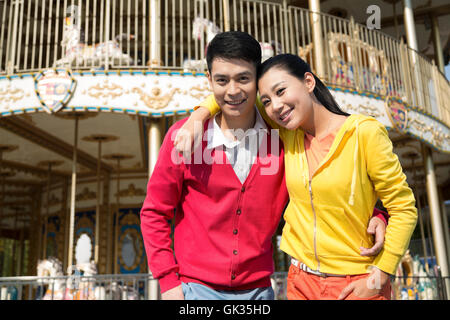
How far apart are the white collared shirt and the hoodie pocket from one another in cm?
36

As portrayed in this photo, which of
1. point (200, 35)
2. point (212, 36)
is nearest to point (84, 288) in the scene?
point (200, 35)

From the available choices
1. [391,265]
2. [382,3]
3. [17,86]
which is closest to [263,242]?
[391,265]

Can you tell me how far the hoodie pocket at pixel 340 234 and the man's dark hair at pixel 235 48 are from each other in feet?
2.12

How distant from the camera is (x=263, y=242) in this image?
166cm

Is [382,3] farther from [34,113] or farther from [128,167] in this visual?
[34,113]

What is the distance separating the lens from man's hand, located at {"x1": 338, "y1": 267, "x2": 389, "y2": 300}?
1360mm

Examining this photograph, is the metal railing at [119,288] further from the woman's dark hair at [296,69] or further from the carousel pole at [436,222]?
the woman's dark hair at [296,69]

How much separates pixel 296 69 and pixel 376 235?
0.68 m

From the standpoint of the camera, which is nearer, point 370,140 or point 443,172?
point 370,140

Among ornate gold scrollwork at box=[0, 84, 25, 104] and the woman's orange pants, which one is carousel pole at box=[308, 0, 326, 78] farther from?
the woman's orange pants

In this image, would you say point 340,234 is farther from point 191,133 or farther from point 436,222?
point 436,222

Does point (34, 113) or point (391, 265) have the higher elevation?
point (34, 113)

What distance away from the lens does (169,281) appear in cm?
156

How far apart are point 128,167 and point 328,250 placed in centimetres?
952
